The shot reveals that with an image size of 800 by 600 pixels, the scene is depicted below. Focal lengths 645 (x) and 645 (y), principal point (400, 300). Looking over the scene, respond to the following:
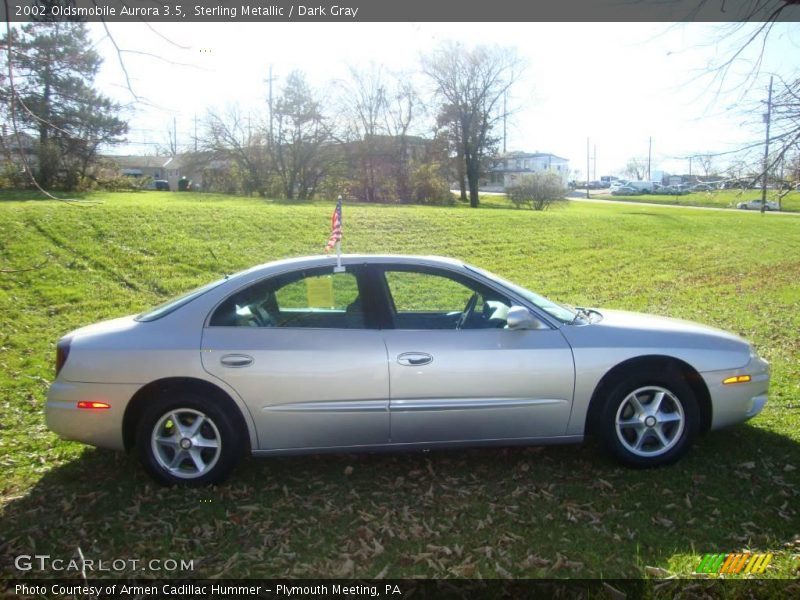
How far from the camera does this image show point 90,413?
4148 millimetres

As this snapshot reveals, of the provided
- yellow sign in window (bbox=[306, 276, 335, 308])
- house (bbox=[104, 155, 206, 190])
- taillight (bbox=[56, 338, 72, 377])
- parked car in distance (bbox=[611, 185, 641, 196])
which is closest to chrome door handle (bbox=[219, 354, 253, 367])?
yellow sign in window (bbox=[306, 276, 335, 308])

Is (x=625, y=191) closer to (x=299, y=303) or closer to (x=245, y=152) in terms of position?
(x=245, y=152)

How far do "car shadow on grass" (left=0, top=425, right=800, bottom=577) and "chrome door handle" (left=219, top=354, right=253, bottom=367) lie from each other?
0.81 meters

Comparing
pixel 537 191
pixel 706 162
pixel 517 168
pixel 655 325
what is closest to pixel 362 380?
pixel 655 325

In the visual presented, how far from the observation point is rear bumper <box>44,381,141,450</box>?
13.5 ft

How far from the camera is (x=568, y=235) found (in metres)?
19.7

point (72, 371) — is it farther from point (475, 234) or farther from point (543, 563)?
point (475, 234)

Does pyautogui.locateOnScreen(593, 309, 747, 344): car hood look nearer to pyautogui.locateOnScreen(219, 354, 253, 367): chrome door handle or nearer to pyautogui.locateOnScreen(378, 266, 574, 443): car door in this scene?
pyautogui.locateOnScreen(378, 266, 574, 443): car door

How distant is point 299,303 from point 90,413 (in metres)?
1.55

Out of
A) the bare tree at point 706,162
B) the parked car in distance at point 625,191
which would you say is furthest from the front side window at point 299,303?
the parked car in distance at point 625,191

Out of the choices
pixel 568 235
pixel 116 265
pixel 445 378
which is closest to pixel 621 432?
pixel 445 378

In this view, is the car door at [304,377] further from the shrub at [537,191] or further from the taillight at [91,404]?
the shrub at [537,191]

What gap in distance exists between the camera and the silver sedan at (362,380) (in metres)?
4.15

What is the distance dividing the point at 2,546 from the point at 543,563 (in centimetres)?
293
